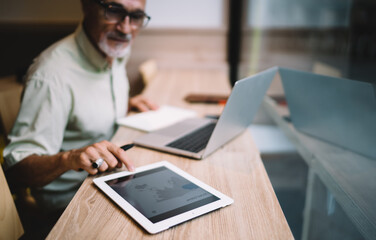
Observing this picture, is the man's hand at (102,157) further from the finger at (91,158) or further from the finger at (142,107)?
the finger at (142,107)

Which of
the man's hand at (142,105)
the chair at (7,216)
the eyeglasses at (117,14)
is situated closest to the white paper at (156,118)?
the man's hand at (142,105)

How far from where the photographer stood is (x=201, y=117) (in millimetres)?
1341

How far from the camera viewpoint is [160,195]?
71 cm

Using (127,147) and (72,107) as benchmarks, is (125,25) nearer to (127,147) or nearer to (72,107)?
(72,107)

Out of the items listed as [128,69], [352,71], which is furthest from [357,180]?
[128,69]

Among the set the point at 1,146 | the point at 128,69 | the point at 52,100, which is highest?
the point at 52,100

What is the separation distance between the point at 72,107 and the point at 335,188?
39.3 inches

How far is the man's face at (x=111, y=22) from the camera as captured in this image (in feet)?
3.97

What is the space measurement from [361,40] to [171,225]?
3.43 feet

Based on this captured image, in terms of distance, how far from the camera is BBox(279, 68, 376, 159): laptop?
864mm

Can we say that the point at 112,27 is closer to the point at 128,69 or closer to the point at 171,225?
the point at 171,225

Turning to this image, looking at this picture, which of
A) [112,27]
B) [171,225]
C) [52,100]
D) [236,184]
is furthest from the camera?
[112,27]

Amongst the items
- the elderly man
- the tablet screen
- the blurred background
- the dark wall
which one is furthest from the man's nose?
the dark wall

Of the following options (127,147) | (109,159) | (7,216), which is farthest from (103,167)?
(7,216)
